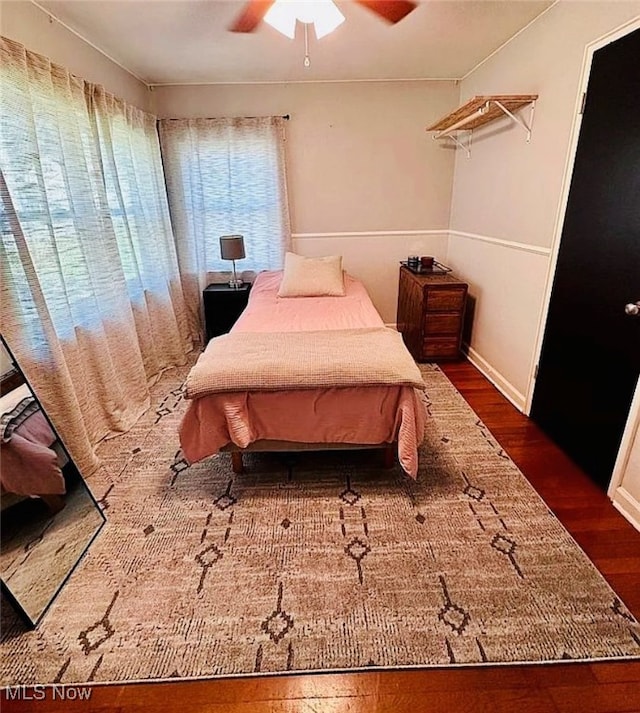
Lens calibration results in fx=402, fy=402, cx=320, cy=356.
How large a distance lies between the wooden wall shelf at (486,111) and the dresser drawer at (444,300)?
117 centimetres

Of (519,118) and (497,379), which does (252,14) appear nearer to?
(519,118)

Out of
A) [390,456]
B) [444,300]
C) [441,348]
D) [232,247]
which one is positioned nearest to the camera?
[390,456]

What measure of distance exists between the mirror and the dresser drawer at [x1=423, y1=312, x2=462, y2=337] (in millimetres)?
2684

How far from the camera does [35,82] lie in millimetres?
1986

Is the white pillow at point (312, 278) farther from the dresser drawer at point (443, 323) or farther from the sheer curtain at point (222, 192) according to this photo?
the dresser drawer at point (443, 323)

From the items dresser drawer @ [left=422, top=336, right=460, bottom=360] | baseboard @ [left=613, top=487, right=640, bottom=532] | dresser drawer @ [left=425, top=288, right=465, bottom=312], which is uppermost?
dresser drawer @ [left=425, top=288, right=465, bottom=312]

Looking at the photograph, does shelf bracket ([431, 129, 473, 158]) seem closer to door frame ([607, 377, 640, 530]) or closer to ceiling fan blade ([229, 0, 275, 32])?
ceiling fan blade ([229, 0, 275, 32])

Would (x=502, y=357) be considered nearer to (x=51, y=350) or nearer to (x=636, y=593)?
(x=636, y=593)

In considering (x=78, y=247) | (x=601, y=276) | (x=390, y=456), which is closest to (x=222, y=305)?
(x=78, y=247)

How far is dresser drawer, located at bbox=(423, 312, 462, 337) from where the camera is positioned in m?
3.40

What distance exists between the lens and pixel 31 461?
1.59 meters

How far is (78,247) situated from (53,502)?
54.7 inches

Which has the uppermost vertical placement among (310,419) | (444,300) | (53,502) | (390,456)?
(444,300)

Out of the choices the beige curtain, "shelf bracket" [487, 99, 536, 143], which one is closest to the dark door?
"shelf bracket" [487, 99, 536, 143]
